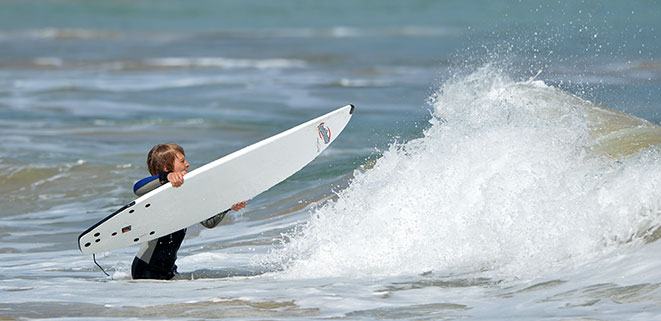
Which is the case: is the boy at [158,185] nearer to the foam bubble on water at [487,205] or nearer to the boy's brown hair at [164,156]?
the boy's brown hair at [164,156]

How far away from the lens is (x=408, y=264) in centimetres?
600

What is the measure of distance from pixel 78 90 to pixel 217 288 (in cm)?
1329

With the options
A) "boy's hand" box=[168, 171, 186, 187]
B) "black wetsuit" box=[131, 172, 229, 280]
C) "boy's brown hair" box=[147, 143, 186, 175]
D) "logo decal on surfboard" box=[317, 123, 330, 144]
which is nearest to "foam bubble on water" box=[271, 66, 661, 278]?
"logo decal on surfboard" box=[317, 123, 330, 144]

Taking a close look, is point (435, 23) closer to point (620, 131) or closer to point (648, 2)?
point (648, 2)

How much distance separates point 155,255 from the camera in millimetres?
6137

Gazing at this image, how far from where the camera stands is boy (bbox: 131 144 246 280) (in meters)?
5.94

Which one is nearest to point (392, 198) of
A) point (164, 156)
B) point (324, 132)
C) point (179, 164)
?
point (324, 132)

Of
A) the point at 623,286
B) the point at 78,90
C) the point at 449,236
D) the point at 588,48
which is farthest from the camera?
the point at 78,90

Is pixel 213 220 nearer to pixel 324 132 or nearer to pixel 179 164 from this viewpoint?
pixel 179 164

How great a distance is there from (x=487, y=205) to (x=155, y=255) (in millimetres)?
2081

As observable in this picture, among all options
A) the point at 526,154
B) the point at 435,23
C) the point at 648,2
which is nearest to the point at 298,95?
the point at 648,2

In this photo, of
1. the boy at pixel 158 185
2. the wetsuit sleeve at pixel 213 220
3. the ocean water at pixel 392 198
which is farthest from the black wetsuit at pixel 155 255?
the wetsuit sleeve at pixel 213 220

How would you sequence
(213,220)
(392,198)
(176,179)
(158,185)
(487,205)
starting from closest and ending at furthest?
(176,179) → (158,185) → (487,205) → (213,220) → (392,198)

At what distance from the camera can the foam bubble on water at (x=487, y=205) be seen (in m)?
5.86
